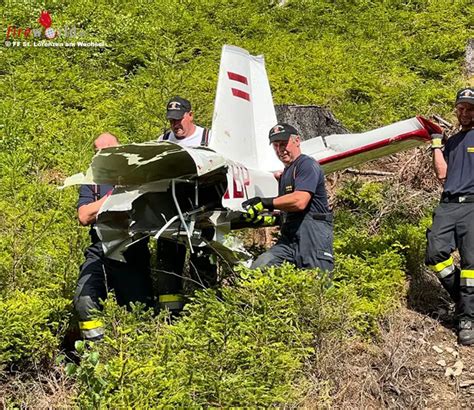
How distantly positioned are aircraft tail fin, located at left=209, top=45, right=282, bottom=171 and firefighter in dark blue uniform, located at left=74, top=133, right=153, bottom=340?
1.22 m

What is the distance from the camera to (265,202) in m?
4.88

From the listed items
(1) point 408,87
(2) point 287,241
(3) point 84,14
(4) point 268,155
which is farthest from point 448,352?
(3) point 84,14

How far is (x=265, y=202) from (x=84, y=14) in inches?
419

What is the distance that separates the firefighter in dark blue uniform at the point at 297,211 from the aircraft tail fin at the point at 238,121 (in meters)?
0.82

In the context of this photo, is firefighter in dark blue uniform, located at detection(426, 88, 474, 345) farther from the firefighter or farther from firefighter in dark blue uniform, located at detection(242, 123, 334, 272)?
the firefighter

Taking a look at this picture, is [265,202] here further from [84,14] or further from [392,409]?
[84,14]

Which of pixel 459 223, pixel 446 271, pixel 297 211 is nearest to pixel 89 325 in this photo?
pixel 297 211

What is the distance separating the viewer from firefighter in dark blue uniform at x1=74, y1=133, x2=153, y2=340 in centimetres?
472

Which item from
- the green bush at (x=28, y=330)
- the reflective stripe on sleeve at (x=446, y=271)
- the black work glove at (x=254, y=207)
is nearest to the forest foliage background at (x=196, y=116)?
the green bush at (x=28, y=330)

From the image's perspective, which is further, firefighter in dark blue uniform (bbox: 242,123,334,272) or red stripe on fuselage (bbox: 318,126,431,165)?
red stripe on fuselage (bbox: 318,126,431,165)

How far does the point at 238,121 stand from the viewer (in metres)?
6.17

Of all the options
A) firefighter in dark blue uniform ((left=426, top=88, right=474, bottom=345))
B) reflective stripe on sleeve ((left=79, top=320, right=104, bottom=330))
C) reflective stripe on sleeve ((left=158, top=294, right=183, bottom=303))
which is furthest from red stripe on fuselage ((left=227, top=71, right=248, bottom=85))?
reflective stripe on sleeve ((left=79, top=320, right=104, bottom=330))

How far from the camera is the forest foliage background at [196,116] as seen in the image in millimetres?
3633

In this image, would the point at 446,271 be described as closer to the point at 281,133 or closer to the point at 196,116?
the point at 281,133
